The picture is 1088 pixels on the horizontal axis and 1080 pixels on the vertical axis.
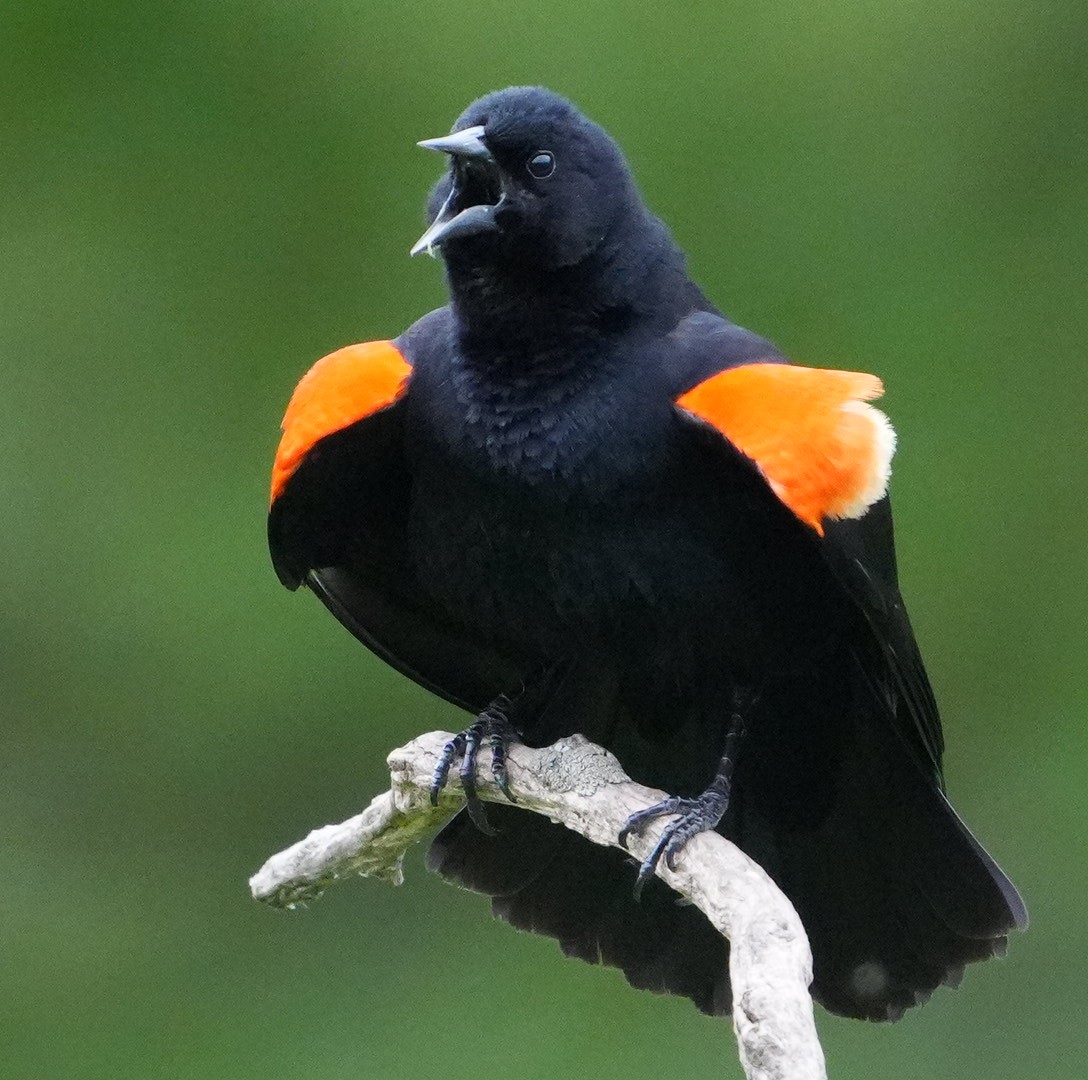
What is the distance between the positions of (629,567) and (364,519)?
0.32 metres

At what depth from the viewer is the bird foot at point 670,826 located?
5.25 ft

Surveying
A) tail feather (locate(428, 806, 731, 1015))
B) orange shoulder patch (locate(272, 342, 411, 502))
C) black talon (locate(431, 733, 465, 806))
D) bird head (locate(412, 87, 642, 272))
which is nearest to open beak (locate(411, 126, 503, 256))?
bird head (locate(412, 87, 642, 272))

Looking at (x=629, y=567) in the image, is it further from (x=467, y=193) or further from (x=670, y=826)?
(x=467, y=193)

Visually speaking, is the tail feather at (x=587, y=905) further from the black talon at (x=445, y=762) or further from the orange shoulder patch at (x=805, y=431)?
the orange shoulder patch at (x=805, y=431)

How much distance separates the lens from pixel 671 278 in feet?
5.94

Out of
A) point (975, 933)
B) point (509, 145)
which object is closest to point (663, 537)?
point (509, 145)

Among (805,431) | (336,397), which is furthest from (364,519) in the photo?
(805,431)

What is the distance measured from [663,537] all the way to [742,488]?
3.4 inches

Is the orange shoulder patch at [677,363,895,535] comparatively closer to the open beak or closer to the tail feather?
the open beak

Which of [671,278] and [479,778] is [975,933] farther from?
[671,278]

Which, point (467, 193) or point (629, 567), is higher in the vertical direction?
point (467, 193)

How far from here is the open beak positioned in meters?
1.65

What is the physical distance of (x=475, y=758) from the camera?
178 cm

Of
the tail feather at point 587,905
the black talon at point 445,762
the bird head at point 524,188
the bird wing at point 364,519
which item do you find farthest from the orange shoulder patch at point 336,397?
the tail feather at point 587,905
